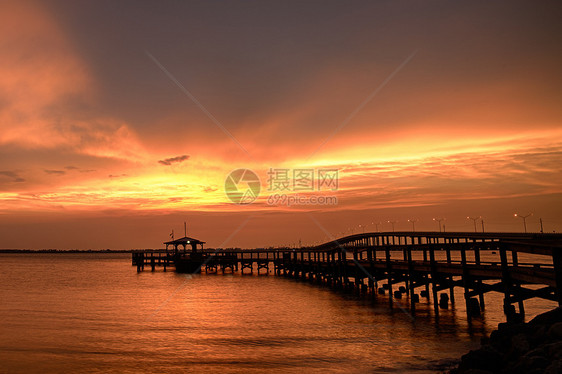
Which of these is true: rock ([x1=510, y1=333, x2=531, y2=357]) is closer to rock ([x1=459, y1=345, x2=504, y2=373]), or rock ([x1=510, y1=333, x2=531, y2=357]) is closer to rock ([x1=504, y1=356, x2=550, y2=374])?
rock ([x1=459, y1=345, x2=504, y2=373])

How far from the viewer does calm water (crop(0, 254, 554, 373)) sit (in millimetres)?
20500

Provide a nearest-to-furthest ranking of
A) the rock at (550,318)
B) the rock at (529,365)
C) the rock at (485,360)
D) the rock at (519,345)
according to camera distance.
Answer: the rock at (529,365), the rock at (519,345), the rock at (485,360), the rock at (550,318)

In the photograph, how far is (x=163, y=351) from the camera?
77.1 feet

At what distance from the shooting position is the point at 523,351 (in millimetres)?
13820

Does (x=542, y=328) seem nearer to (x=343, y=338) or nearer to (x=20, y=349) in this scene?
(x=343, y=338)

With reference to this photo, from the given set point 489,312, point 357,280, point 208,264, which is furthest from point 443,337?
point 208,264

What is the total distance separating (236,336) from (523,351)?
1729cm

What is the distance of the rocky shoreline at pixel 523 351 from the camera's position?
1212 cm

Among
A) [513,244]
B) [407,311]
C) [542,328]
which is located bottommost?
[407,311]

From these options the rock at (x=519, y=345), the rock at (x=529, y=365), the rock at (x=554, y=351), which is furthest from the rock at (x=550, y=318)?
the rock at (x=529, y=365)

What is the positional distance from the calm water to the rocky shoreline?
3.67 m

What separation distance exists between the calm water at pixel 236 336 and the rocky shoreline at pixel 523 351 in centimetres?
367

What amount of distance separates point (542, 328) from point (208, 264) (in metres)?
95.1

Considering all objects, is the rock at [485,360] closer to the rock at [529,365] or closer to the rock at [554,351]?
the rock at [529,365]
